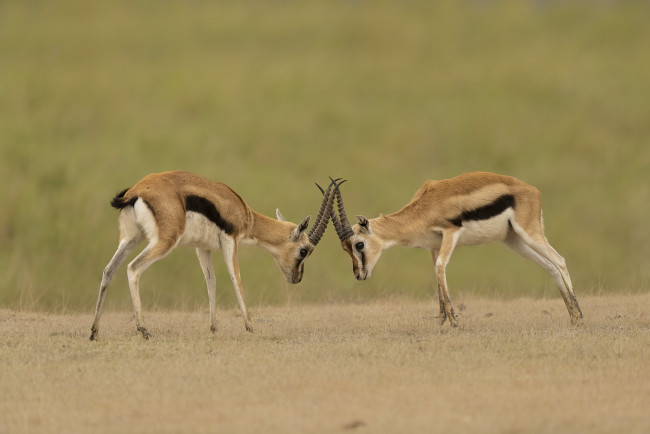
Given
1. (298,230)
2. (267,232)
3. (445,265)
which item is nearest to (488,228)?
(445,265)

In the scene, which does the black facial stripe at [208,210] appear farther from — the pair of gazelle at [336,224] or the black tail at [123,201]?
the black tail at [123,201]

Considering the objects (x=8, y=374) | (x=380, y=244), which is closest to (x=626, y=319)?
(x=380, y=244)

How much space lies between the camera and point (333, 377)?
995 cm

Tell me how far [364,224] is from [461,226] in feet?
4.85

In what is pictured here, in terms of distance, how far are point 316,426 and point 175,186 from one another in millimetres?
5915

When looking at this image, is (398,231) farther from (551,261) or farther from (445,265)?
(551,261)

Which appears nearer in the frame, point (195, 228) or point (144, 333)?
point (144, 333)

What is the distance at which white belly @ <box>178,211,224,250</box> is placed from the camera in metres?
13.2

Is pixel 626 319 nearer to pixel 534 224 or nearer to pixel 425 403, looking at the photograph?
pixel 534 224

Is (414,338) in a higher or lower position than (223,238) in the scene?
lower

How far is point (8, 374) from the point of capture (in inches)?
406

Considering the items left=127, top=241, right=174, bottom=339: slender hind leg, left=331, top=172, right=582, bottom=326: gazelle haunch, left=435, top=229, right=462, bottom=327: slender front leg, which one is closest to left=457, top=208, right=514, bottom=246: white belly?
left=331, top=172, right=582, bottom=326: gazelle haunch

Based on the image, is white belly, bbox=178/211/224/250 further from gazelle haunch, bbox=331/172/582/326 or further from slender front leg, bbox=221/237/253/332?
gazelle haunch, bbox=331/172/582/326

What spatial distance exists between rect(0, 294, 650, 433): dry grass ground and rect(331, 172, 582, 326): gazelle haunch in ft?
2.94
